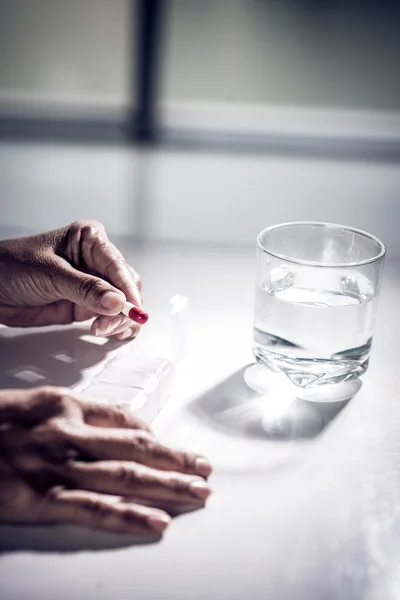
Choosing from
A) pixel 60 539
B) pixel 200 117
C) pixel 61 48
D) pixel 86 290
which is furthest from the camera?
pixel 61 48

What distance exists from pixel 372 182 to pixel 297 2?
231 centimetres

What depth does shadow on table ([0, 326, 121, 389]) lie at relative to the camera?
94cm

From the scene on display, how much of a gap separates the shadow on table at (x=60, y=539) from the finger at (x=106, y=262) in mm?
384

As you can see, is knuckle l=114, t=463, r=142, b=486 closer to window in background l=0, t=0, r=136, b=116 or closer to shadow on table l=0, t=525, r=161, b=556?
shadow on table l=0, t=525, r=161, b=556

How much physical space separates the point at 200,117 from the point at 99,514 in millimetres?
2139

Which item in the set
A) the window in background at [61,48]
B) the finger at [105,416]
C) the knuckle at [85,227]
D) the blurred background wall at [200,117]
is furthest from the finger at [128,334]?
the window in background at [61,48]

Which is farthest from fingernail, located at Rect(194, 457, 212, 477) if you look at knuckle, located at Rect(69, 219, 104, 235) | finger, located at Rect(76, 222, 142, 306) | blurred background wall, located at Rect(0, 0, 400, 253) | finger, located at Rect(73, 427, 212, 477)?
blurred background wall, located at Rect(0, 0, 400, 253)

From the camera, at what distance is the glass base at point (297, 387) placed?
0.94m

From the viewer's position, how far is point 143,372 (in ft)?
2.94

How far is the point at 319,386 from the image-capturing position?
0.96 m

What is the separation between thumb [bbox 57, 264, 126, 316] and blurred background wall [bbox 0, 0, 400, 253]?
0.53m

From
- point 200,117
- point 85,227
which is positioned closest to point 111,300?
point 85,227

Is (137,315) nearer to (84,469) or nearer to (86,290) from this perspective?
(86,290)

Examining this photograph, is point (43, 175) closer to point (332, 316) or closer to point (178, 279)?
point (178, 279)
